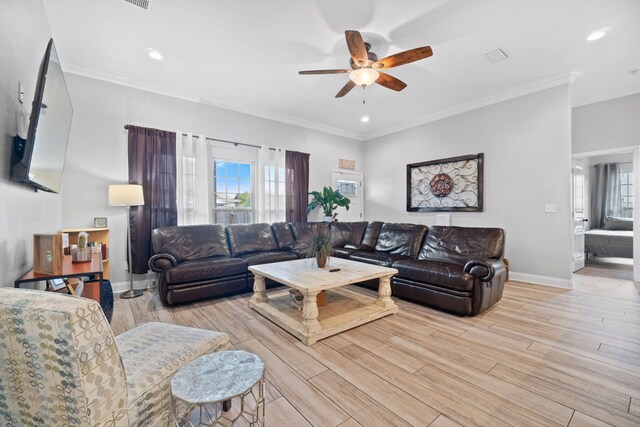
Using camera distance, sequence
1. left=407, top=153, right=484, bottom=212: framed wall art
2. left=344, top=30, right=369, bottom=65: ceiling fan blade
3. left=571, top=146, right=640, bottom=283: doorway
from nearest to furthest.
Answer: left=344, top=30, right=369, bottom=65: ceiling fan blade < left=571, top=146, right=640, bottom=283: doorway < left=407, top=153, right=484, bottom=212: framed wall art

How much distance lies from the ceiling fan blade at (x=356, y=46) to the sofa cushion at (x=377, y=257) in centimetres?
241

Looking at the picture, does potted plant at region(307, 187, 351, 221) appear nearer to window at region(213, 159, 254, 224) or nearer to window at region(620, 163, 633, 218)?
window at region(213, 159, 254, 224)

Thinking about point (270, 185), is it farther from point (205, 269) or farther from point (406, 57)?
point (406, 57)

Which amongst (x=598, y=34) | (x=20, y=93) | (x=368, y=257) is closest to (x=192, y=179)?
(x=20, y=93)

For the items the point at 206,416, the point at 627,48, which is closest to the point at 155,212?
the point at 206,416

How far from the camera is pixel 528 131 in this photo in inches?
165

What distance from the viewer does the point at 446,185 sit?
509cm

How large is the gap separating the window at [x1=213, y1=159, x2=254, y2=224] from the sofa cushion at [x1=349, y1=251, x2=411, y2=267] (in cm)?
211

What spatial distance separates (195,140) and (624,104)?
6650 millimetres

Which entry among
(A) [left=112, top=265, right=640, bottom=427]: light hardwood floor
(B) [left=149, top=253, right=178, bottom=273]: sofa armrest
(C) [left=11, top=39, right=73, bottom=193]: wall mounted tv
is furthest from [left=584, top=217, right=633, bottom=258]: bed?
(C) [left=11, top=39, right=73, bottom=193]: wall mounted tv

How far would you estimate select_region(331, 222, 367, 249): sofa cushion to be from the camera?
483 cm

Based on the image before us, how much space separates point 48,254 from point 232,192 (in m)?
3.09

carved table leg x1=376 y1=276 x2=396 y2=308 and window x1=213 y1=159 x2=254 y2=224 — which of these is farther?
window x1=213 y1=159 x2=254 y2=224

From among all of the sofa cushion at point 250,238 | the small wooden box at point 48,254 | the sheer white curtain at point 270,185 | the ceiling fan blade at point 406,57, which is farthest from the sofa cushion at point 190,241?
the ceiling fan blade at point 406,57
